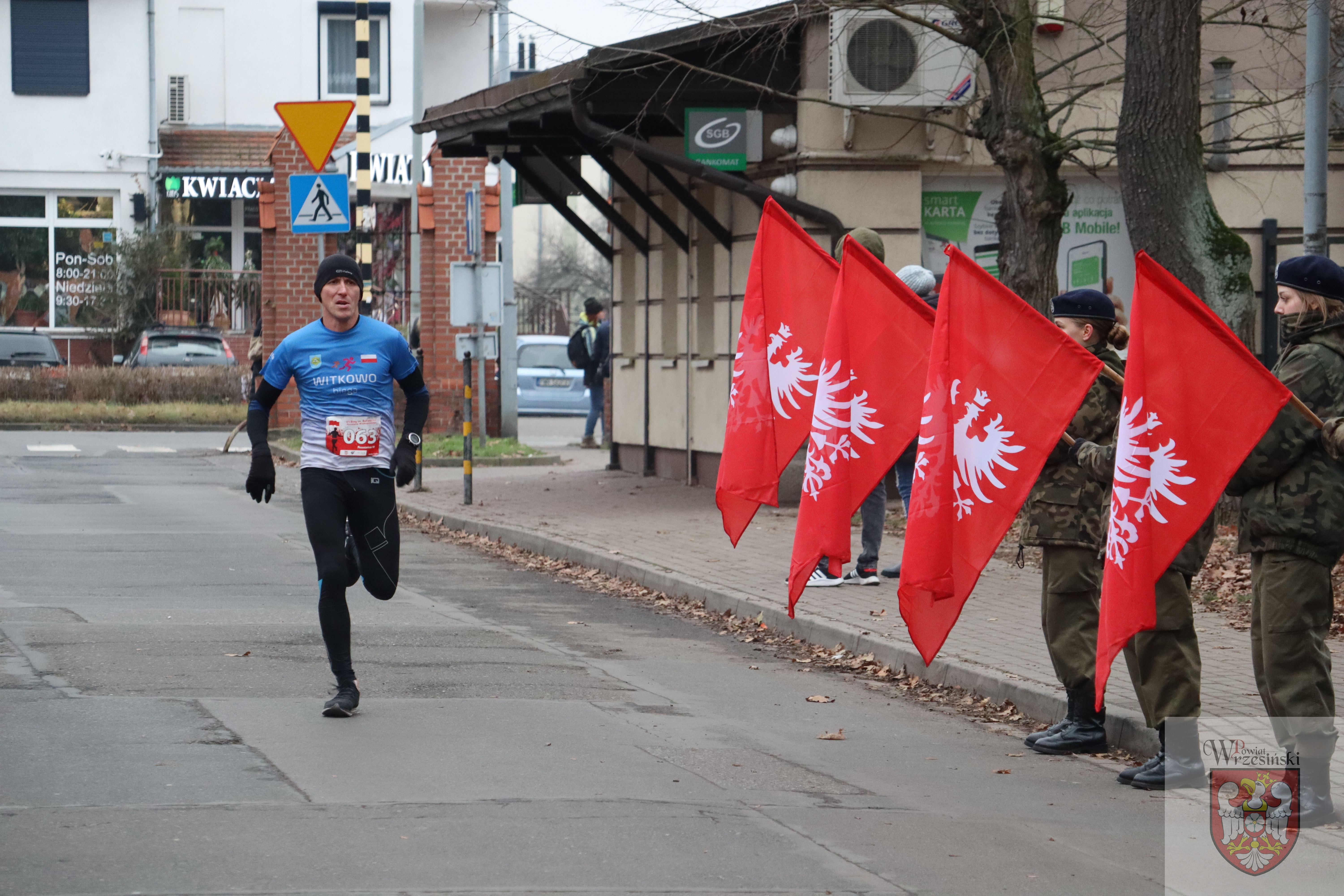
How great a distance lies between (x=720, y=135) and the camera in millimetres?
15922

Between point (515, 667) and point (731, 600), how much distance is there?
8.38 feet

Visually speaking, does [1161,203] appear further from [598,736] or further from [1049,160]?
[598,736]

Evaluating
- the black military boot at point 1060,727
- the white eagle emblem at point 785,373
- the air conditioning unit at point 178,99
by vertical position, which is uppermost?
the air conditioning unit at point 178,99

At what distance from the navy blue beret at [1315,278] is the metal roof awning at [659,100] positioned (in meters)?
8.21

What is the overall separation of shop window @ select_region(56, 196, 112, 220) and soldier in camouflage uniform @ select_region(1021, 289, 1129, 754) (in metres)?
39.1

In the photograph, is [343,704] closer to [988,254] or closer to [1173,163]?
[1173,163]

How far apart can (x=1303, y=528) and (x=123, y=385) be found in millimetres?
27969

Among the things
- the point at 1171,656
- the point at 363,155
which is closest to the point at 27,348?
the point at 363,155

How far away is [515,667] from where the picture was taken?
28.5 feet

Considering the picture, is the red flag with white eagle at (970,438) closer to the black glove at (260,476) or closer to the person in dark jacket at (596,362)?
the black glove at (260,476)

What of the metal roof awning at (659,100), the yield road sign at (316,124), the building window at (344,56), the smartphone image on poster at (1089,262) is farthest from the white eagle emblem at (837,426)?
the building window at (344,56)

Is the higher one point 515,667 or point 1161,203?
point 1161,203

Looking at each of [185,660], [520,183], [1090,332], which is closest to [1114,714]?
[1090,332]

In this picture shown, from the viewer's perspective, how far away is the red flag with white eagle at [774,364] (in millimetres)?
8773
